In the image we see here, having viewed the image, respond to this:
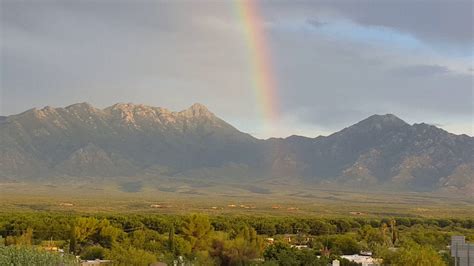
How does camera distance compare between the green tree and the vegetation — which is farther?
the green tree

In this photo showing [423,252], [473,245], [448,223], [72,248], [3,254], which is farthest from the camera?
[448,223]

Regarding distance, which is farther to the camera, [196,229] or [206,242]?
[196,229]

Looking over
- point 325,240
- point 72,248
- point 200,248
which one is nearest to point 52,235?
point 72,248

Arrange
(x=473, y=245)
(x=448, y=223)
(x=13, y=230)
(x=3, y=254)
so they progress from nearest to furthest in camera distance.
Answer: (x=473, y=245)
(x=3, y=254)
(x=13, y=230)
(x=448, y=223)

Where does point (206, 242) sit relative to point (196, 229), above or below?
below

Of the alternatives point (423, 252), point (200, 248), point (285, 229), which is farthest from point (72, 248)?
point (285, 229)

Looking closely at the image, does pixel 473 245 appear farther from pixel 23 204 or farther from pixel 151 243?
pixel 23 204

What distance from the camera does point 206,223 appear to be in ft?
186

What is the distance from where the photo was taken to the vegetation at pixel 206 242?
122 ft

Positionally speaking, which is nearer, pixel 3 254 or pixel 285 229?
pixel 3 254

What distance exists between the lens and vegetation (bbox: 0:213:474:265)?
122 feet

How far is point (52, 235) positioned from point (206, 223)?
13619 mm

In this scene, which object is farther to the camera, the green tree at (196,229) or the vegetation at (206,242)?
the green tree at (196,229)

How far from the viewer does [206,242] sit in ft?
167
